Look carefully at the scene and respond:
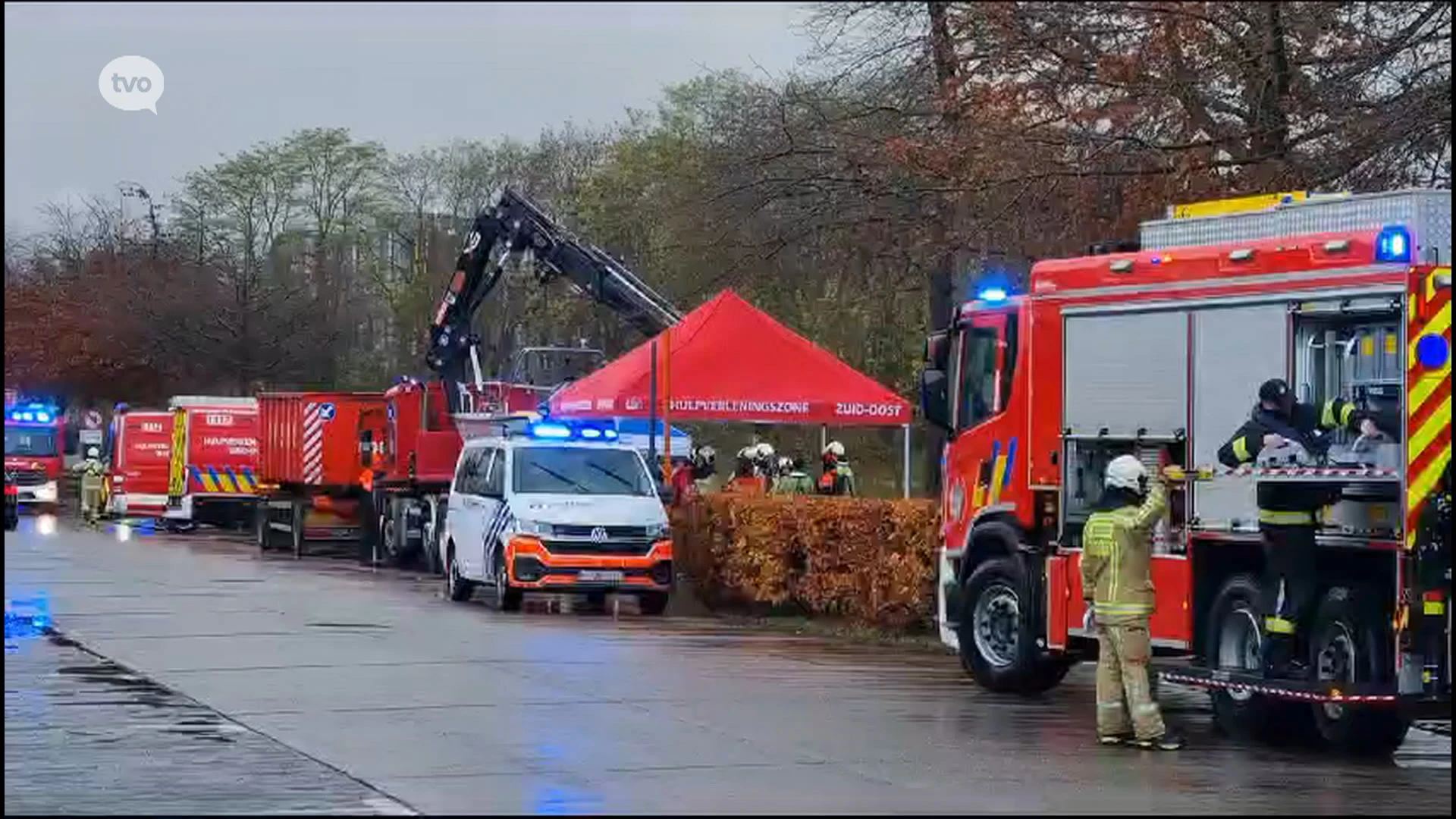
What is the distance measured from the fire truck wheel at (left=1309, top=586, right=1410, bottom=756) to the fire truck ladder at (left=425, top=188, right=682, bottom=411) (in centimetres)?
1974

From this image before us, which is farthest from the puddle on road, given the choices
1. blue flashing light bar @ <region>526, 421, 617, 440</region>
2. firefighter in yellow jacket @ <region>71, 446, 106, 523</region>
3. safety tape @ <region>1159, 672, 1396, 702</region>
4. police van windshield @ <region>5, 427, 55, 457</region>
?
police van windshield @ <region>5, 427, 55, 457</region>

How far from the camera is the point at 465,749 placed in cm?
1227

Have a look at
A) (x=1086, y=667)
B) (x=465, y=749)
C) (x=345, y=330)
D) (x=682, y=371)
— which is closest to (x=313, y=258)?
(x=345, y=330)

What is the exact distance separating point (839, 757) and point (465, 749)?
2.10 metres

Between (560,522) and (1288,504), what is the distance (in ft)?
39.8

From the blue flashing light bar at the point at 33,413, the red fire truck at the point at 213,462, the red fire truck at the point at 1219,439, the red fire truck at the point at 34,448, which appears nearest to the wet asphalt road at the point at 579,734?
the red fire truck at the point at 1219,439

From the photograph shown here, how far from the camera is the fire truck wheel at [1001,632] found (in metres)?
15.4

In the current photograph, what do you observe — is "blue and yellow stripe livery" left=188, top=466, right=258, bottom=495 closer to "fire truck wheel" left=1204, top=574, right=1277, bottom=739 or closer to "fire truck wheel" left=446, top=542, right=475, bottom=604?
"fire truck wheel" left=446, top=542, right=475, bottom=604

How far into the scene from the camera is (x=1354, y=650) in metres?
12.5

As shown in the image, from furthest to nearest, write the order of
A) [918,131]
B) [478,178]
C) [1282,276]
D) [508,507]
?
[478,178] < [918,131] < [508,507] < [1282,276]

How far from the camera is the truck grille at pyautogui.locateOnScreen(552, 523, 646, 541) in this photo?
23.6 meters

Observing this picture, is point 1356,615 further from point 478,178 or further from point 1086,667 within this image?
point 478,178

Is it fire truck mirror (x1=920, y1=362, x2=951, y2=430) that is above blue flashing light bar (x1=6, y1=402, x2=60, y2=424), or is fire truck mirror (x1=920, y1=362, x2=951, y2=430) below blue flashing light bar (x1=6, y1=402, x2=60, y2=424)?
below

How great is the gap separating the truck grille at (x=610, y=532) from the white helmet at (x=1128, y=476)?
1103 cm
